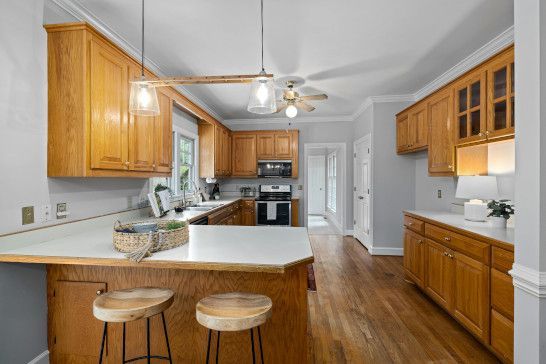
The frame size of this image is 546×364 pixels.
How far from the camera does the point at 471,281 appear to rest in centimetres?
211

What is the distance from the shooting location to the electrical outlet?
167 centimetres

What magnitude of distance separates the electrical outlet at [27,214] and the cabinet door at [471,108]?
3.52 m

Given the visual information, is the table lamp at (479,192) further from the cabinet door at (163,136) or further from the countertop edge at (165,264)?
the cabinet door at (163,136)

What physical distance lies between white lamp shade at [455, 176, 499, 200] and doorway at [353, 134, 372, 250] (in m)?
2.07

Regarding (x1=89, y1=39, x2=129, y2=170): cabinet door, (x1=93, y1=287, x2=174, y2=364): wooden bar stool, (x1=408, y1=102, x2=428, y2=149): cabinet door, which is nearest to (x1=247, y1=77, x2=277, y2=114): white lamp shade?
(x1=89, y1=39, x2=129, y2=170): cabinet door

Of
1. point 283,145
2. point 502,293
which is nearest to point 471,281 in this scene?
point 502,293

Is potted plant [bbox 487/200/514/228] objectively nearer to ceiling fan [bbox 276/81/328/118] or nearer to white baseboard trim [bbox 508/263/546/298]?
white baseboard trim [bbox 508/263/546/298]

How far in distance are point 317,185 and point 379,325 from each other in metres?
7.28

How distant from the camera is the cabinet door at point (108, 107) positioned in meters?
1.80

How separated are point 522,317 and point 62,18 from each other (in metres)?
3.36

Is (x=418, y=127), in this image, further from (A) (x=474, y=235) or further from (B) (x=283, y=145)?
(B) (x=283, y=145)

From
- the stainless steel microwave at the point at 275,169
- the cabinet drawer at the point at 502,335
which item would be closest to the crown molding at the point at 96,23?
the stainless steel microwave at the point at 275,169

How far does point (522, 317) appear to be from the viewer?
125 centimetres

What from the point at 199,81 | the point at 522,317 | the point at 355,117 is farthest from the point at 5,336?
the point at 355,117
